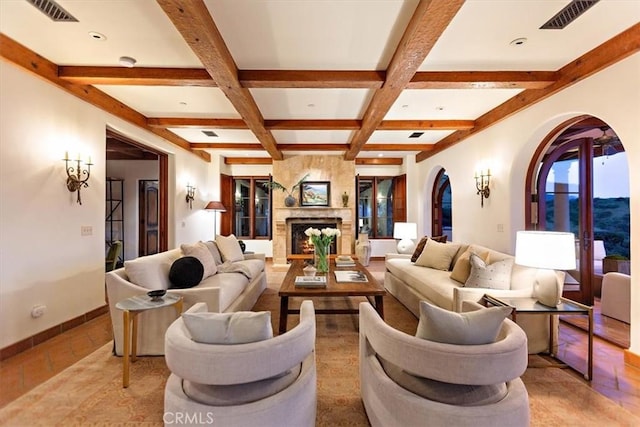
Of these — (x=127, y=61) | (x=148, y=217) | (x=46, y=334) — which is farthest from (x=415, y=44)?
(x=148, y=217)

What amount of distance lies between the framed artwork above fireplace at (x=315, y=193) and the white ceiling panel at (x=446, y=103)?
9.99ft

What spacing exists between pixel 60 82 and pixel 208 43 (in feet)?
6.83

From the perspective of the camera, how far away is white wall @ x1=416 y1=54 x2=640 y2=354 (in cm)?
249

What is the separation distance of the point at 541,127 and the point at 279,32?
3.22m

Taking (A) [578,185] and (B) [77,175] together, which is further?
(A) [578,185]

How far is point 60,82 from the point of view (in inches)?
126

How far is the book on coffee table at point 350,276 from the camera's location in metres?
3.35

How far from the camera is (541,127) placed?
358 cm

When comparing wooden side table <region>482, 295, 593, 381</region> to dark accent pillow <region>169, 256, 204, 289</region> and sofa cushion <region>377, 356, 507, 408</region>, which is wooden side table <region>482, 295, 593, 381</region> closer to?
sofa cushion <region>377, 356, 507, 408</region>

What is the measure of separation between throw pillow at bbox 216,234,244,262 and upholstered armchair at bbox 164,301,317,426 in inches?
120

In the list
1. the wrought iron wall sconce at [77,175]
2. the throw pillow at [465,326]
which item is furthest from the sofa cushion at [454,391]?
the wrought iron wall sconce at [77,175]

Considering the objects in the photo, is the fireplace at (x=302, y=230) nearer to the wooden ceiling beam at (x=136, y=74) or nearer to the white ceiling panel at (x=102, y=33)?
the wooden ceiling beam at (x=136, y=74)

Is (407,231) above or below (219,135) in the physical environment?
below

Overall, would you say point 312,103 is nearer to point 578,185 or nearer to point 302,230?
point 578,185
